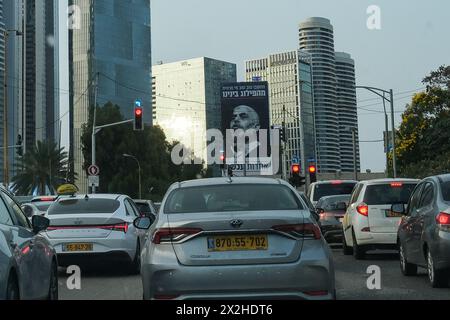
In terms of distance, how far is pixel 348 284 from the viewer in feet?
34.6

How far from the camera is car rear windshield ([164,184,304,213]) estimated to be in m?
7.23

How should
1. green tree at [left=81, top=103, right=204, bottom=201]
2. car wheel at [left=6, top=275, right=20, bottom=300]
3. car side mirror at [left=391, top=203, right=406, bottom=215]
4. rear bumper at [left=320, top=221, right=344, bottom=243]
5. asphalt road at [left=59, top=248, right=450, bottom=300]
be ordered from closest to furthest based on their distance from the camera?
car wheel at [left=6, top=275, right=20, bottom=300] < asphalt road at [left=59, top=248, right=450, bottom=300] < car side mirror at [left=391, top=203, right=406, bottom=215] < rear bumper at [left=320, top=221, right=344, bottom=243] < green tree at [left=81, top=103, right=204, bottom=201]

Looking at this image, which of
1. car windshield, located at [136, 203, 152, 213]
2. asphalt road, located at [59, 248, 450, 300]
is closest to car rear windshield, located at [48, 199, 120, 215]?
asphalt road, located at [59, 248, 450, 300]

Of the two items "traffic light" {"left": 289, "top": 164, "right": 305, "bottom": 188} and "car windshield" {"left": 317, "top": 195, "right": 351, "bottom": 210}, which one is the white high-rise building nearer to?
"traffic light" {"left": 289, "top": 164, "right": 305, "bottom": 188}

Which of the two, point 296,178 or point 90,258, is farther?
point 296,178

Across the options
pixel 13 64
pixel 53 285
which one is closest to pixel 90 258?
pixel 53 285

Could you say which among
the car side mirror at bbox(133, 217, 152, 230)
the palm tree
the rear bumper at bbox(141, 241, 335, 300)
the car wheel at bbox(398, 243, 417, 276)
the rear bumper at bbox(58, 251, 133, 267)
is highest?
the palm tree

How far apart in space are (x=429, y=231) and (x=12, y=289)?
574cm

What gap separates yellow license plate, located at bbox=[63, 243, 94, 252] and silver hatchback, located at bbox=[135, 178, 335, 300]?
566 centimetres

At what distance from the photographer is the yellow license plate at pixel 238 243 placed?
258 inches

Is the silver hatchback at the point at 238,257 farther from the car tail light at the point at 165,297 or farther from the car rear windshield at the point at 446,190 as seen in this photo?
Result: the car rear windshield at the point at 446,190

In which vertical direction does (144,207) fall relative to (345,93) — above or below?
below

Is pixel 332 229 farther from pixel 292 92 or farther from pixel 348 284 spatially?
pixel 292 92

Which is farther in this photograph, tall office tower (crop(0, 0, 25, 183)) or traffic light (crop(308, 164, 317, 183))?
tall office tower (crop(0, 0, 25, 183))
